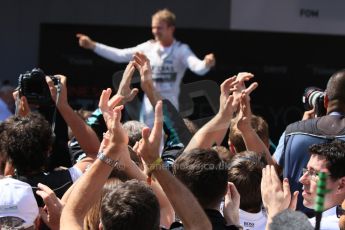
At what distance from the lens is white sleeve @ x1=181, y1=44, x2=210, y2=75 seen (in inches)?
332

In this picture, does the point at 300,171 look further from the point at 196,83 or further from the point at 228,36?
the point at 228,36

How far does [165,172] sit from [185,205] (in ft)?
0.47

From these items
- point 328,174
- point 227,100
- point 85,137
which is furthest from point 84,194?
point 227,100

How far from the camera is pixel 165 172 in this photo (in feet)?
10.4

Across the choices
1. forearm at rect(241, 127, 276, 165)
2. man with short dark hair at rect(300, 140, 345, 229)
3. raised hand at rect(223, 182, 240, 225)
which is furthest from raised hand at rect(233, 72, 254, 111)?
raised hand at rect(223, 182, 240, 225)

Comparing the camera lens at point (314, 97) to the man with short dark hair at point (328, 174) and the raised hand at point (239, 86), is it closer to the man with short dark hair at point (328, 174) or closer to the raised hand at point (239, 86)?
the raised hand at point (239, 86)

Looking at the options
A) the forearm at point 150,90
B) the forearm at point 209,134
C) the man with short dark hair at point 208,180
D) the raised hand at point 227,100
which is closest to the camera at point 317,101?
the raised hand at point 227,100

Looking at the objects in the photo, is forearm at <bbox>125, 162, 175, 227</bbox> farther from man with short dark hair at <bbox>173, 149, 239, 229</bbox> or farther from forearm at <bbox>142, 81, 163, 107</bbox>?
forearm at <bbox>142, 81, 163, 107</bbox>

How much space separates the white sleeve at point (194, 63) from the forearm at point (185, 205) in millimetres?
5230

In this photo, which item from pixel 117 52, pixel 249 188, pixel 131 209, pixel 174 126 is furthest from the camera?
pixel 117 52

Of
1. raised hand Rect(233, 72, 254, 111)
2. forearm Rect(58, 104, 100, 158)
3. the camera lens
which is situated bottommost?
forearm Rect(58, 104, 100, 158)

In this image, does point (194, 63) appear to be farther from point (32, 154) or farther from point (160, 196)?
point (160, 196)

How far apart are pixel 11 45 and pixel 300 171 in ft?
20.8

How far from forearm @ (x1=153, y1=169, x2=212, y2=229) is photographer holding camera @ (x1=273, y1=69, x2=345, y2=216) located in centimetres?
146
